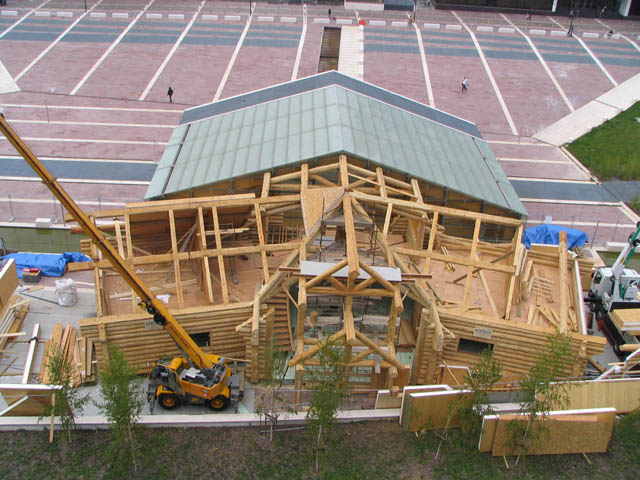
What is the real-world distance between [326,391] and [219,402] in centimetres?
407

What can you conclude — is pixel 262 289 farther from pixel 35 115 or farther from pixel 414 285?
pixel 35 115

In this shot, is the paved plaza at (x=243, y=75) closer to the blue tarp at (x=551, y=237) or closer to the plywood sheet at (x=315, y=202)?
the blue tarp at (x=551, y=237)

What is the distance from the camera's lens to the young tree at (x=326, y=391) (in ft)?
58.0

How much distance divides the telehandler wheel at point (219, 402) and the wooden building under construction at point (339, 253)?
1678mm

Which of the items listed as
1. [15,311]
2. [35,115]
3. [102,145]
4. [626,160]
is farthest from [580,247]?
[35,115]

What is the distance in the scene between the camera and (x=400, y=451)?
18828mm

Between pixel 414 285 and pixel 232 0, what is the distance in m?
59.5

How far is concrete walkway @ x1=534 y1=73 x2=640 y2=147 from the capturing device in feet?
148

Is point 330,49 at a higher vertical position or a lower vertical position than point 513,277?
higher

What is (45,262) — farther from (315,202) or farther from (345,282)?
(345,282)

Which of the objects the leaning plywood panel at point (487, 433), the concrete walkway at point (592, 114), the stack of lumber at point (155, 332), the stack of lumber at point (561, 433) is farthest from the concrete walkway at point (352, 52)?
the leaning plywood panel at point (487, 433)

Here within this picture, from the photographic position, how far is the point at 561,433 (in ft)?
61.8

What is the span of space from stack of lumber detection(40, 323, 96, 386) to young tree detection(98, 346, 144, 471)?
10.3ft

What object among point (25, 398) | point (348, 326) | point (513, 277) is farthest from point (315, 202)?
point (25, 398)
